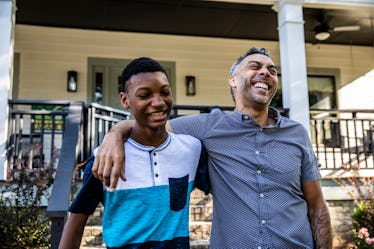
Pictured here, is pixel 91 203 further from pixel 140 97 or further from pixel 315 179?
pixel 315 179

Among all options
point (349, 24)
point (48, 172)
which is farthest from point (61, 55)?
point (349, 24)

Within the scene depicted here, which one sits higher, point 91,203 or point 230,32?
point 230,32

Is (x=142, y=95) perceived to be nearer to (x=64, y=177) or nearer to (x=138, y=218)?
(x=138, y=218)

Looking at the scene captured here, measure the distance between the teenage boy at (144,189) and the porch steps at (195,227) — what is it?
2577 mm

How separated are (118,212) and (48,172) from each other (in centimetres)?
293

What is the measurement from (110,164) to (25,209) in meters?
3.07

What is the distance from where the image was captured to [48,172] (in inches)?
158

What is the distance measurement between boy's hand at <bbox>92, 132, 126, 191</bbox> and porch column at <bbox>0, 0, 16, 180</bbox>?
377 centimetres

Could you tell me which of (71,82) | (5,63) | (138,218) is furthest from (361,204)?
(71,82)

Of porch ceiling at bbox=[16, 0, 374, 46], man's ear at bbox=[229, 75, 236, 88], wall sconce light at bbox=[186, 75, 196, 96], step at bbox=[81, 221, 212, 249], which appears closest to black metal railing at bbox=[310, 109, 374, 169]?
porch ceiling at bbox=[16, 0, 374, 46]

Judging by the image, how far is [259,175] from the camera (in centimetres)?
162

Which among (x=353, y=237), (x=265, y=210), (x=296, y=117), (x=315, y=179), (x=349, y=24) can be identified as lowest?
(x=353, y=237)

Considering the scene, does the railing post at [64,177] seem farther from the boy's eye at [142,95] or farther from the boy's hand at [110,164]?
the boy's eye at [142,95]

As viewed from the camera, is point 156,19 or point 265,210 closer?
point 265,210
